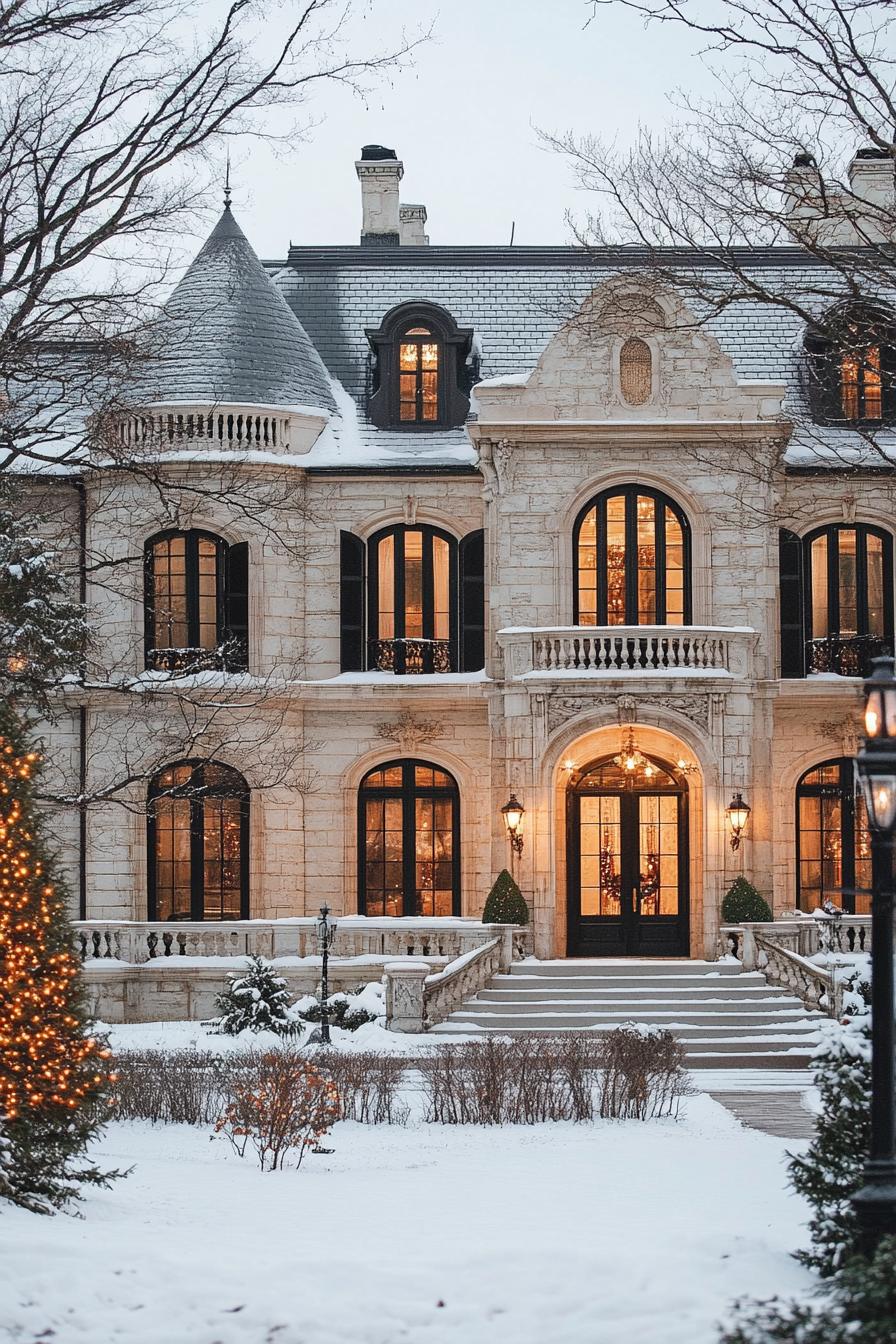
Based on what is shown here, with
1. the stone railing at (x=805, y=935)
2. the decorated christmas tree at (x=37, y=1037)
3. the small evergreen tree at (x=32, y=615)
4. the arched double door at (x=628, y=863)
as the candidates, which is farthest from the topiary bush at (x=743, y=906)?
the decorated christmas tree at (x=37, y=1037)

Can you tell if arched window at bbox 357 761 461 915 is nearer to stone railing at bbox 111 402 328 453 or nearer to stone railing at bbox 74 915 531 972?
stone railing at bbox 74 915 531 972

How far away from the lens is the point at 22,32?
1571 centimetres

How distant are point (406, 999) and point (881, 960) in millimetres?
14364

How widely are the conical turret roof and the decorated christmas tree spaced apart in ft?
56.9

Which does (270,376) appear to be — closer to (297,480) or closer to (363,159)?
(297,480)

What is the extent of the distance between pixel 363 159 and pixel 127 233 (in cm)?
2062

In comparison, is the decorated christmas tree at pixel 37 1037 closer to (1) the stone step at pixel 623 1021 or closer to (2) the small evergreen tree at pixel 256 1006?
(2) the small evergreen tree at pixel 256 1006

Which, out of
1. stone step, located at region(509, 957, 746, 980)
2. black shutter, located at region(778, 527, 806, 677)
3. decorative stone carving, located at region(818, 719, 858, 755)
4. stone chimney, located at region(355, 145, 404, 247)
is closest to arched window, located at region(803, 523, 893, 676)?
black shutter, located at region(778, 527, 806, 677)

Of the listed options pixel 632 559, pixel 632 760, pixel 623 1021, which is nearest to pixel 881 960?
pixel 623 1021

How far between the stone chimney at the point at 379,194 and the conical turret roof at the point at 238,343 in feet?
17.9

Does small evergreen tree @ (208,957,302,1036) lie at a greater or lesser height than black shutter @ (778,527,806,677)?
lesser

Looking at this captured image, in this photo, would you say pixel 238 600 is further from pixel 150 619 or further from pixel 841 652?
pixel 841 652

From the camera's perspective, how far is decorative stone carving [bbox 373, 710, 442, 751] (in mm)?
29875

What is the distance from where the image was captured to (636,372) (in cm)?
2889
